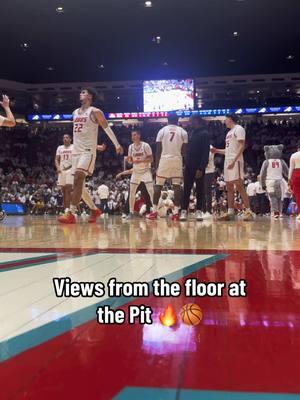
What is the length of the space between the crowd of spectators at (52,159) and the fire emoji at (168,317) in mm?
14258

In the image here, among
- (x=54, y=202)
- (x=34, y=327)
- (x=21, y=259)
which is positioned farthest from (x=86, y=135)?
(x=54, y=202)

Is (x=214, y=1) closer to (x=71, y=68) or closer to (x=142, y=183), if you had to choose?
(x=142, y=183)

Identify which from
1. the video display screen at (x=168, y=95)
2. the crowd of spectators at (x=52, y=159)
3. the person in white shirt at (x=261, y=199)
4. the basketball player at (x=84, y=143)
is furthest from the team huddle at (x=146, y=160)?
the video display screen at (x=168, y=95)

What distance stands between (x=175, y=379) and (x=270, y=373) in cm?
17

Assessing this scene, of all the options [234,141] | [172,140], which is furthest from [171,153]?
[234,141]

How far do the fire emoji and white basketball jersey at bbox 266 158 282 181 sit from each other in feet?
24.7

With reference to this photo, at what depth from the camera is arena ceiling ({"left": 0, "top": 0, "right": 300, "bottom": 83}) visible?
14.2m

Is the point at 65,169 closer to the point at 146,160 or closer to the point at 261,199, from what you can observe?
the point at 146,160

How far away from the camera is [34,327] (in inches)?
39.8

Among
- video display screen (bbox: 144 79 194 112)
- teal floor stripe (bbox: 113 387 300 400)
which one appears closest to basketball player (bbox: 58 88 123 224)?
teal floor stripe (bbox: 113 387 300 400)

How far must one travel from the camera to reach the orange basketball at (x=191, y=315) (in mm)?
1077

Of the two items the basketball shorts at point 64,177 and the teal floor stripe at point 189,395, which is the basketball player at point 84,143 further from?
the teal floor stripe at point 189,395

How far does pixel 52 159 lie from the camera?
24781 mm

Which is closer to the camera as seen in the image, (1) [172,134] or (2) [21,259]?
(2) [21,259]
